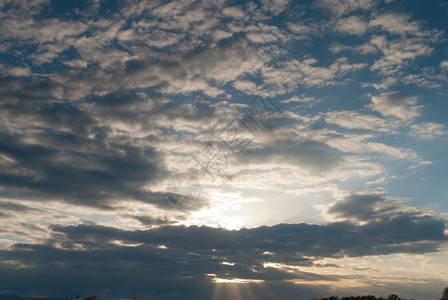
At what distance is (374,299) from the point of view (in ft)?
633

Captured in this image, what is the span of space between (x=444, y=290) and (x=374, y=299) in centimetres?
3715

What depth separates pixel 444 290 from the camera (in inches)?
6545

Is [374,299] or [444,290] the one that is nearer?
[444,290]
